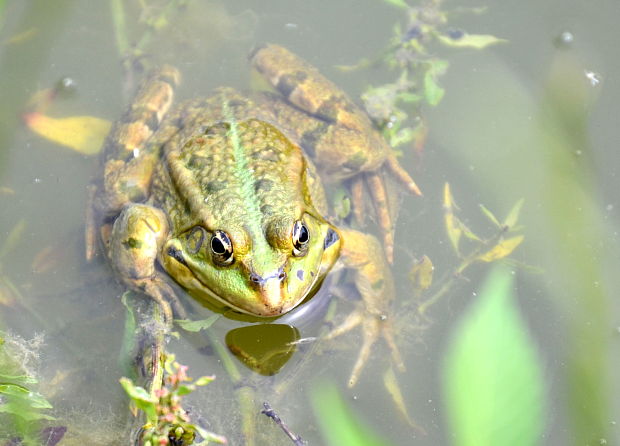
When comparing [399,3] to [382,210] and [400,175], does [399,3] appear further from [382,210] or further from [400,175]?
[382,210]

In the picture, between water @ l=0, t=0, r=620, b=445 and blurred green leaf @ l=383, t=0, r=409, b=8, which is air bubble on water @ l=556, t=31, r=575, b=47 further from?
blurred green leaf @ l=383, t=0, r=409, b=8

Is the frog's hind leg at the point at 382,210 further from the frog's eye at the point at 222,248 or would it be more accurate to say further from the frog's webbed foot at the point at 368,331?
the frog's eye at the point at 222,248

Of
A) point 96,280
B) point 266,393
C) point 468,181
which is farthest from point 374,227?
point 96,280

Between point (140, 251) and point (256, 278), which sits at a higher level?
point (256, 278)

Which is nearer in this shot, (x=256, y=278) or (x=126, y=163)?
(x=256, y=278)

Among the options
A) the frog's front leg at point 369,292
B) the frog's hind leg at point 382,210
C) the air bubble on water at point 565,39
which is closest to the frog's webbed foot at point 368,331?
the frog's front leg at point 369,292

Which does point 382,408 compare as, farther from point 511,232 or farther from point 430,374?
point 511,232

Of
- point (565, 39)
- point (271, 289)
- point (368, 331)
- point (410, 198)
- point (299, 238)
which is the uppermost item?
point (565, 39)

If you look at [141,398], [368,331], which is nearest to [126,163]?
[368,331]
